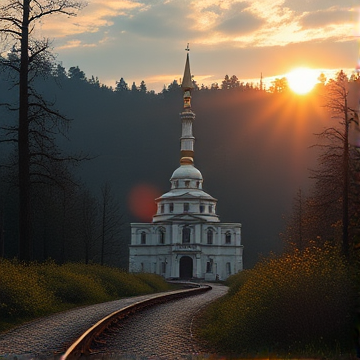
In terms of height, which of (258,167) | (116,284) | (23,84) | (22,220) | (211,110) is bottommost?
(116,284)

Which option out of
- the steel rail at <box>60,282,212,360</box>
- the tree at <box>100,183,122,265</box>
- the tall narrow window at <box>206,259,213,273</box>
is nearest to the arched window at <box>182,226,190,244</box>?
the tall narrow window at <box>206,259,213,273</box>

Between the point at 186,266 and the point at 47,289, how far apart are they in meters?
66.2

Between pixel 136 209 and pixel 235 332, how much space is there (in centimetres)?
13999

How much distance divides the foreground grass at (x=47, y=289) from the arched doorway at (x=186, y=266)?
53634 millimetres

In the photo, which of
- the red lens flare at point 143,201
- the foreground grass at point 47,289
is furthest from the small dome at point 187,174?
the foreground grass at point 47,289

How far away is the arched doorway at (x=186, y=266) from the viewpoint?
85.9 meters


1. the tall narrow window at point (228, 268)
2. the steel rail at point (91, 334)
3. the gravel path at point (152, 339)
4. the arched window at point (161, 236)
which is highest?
the arched window at point (161, 236)

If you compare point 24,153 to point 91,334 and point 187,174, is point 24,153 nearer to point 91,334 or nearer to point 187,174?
point 91,334

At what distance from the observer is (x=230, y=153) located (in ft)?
547

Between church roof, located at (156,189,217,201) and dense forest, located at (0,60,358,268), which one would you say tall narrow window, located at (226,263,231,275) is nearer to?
church roof, located at (156,189,217,201)

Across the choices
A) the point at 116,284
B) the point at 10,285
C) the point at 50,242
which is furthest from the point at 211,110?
the point at 10,285

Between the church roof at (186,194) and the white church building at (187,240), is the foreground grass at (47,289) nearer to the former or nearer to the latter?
the white church building at (187,240)

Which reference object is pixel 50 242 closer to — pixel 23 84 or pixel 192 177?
pixel 192 177

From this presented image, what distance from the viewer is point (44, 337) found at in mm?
12688
